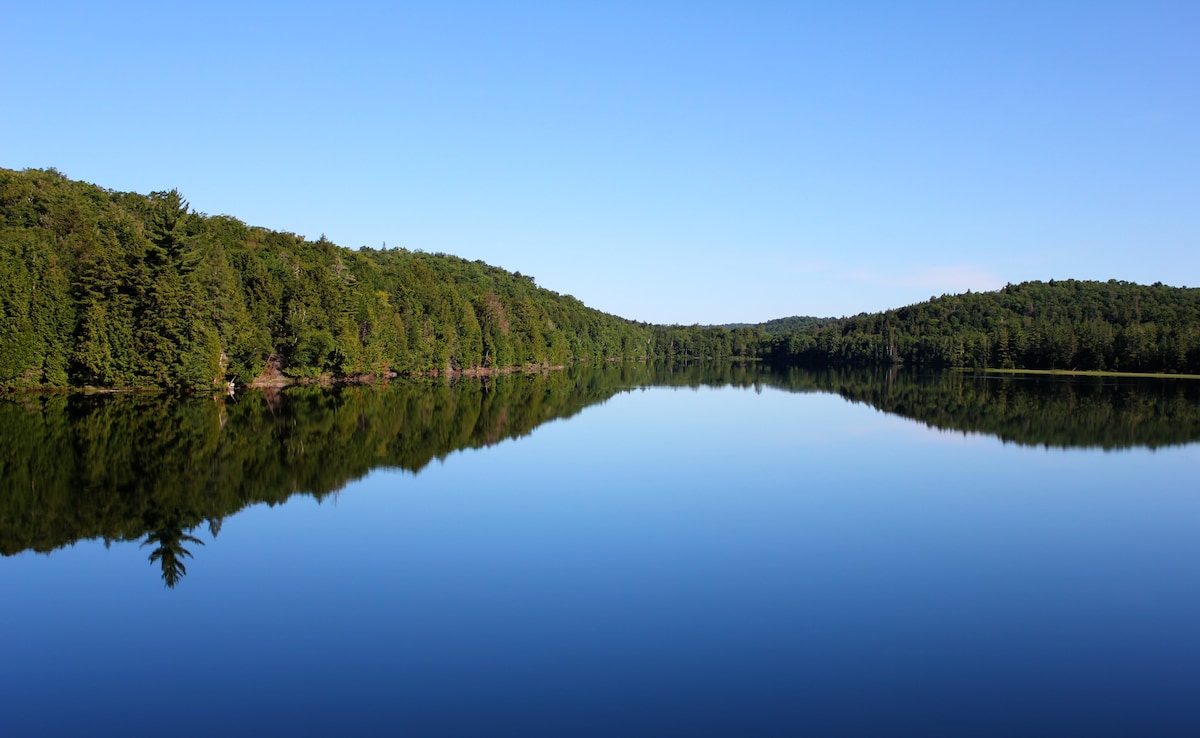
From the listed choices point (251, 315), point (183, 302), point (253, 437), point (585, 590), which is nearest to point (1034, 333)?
point (251, 315)

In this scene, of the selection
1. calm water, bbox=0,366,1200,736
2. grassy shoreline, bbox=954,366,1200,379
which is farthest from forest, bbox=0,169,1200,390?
calm water, bbox=0,366,1200,736

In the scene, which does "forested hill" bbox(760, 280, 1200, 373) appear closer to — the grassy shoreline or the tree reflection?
the grassy shoreline

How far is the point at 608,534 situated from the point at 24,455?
18231 mm

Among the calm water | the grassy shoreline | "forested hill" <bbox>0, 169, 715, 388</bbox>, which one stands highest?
"forested hill" <bbox>0, 169, 715, 388</bbox>

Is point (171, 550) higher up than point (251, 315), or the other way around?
point (251, 315)

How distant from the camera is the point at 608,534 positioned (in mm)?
16453

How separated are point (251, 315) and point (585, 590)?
165 ft

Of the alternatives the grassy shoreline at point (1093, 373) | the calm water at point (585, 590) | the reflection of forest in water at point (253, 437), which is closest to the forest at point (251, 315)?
the grassy shoreline at point (1093, 373)

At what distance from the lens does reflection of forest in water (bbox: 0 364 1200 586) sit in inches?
671

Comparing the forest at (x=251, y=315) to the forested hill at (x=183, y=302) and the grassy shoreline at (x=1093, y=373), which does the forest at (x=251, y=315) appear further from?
the grassy shoreline at (x=1093, y=373)

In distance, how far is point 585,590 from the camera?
42.0 ft

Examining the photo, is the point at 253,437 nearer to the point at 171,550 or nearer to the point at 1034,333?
the point at 171,550

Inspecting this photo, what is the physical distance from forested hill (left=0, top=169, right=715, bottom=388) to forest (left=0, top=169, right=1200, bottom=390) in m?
0.10

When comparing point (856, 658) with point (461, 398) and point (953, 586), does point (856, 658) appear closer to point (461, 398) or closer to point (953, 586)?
point (953, 586)
